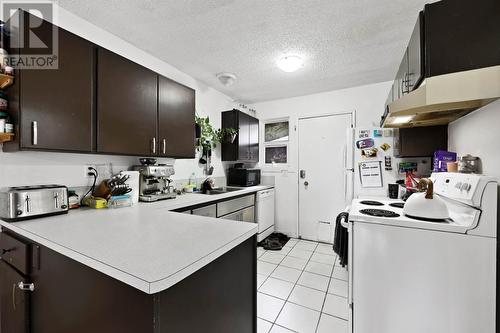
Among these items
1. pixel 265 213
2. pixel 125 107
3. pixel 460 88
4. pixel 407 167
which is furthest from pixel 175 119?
pixel 407 167

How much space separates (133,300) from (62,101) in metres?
1.41

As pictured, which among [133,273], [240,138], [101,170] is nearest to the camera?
[133,273]

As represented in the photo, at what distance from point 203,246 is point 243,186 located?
258 cm

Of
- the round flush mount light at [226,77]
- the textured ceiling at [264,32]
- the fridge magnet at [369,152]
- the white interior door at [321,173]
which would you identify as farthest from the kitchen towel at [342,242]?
the round flush mount light at [226,77]

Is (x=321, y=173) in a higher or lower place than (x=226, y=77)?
lower

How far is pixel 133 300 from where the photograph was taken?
638 millimetres

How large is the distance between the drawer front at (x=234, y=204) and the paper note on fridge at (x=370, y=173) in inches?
59.8

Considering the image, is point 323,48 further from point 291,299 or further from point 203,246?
point 291,299

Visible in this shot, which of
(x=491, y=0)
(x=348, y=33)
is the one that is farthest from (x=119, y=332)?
(x=348, y=33)

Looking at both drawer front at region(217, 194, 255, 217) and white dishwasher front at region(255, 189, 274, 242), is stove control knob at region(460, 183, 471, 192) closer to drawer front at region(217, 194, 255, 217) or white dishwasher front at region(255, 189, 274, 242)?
drawer front at region(217, 194, 255, 217)

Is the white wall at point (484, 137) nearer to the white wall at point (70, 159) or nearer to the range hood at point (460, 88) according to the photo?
the range hood at point (460, 88)

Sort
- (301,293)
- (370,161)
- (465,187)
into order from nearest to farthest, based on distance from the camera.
A: (465,187), (301,293), (370,161)

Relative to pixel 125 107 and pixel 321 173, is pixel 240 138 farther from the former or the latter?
pixel 125 107

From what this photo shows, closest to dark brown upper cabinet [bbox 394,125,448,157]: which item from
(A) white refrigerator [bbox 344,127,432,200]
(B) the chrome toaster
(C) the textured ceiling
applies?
(A) white refrigerator [bbox 344,127,432,200]
